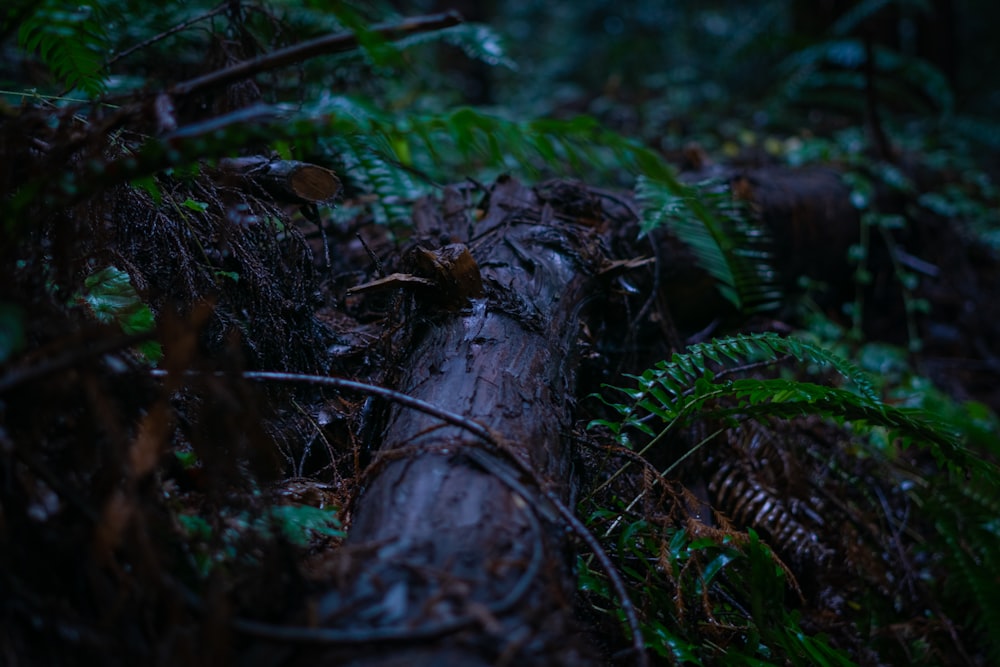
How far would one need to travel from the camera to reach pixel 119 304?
4.97ft

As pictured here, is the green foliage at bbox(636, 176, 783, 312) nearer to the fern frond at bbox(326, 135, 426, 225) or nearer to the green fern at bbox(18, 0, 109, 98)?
the fern frond at bbox(326, 135, 426, 225)

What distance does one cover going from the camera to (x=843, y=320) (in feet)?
12.8

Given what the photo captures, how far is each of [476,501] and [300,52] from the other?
0.93 metres

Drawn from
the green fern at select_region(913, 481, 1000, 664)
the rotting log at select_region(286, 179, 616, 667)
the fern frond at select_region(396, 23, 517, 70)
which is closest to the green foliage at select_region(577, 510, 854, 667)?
the rotting log at select_region(286, 179, 616, 667)

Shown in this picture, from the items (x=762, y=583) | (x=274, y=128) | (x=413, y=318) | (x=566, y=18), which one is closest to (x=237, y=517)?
(x=274, y=128)

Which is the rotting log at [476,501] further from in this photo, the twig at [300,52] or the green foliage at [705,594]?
the twig at [300,52]

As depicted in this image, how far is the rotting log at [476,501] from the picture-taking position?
907 millimetres

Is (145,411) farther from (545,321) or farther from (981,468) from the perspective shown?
(981,468)

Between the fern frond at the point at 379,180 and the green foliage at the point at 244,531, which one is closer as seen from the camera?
the green foliage at the point at 244,531

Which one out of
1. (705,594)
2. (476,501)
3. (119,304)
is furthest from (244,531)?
(705,594)

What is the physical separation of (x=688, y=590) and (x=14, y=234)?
160 centimetres

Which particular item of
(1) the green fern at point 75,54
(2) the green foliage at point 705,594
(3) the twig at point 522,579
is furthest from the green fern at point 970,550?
(1) the green fern at point 75,54


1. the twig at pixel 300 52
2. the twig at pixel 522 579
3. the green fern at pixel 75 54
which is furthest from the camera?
the green fern at pixel 75 54

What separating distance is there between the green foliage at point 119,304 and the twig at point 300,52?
572mm
